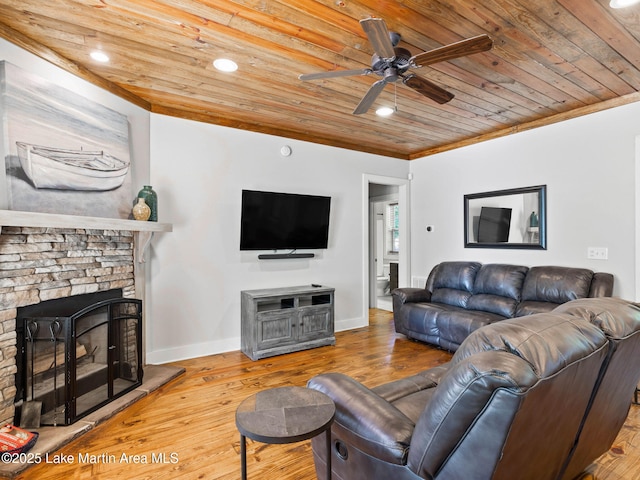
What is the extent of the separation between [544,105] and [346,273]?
2.99 metres

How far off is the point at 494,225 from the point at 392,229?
7.96 feet

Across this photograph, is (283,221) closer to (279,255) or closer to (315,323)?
(279,255)

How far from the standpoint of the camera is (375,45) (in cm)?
192

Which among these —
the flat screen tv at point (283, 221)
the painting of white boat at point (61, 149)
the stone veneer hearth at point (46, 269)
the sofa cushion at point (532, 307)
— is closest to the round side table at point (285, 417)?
the stone veneer hearth at point (46, 269)

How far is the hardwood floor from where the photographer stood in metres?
1.93

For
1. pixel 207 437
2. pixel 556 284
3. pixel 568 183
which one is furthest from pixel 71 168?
pixel 568 183

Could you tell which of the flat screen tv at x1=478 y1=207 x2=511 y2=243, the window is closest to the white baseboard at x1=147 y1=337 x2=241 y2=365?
the flat screen tv at x1=478 y1=207 x2=511 y2=243

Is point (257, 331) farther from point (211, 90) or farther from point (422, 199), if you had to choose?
point (422, 199)

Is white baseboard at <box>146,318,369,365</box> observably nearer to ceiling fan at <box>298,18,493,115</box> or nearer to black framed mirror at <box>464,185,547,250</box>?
ceiling fan at <box>298,18,493,115</box>

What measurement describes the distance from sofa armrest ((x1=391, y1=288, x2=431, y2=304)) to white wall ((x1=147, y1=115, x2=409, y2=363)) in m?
0.87

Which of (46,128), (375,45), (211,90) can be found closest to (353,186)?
(211,90)

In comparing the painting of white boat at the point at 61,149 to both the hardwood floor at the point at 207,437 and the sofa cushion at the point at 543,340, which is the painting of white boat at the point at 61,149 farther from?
the sofa cushion at the point at 543,340

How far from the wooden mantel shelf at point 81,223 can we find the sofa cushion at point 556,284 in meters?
3.79

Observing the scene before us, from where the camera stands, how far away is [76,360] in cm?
241
